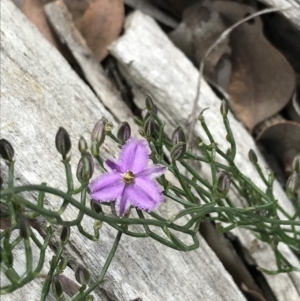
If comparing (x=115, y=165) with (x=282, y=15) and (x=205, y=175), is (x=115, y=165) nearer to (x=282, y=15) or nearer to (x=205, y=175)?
(x=205, y=175)

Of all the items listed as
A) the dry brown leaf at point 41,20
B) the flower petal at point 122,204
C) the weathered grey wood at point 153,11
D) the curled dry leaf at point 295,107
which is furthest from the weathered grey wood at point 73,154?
the curled dry leaf at point 295,107

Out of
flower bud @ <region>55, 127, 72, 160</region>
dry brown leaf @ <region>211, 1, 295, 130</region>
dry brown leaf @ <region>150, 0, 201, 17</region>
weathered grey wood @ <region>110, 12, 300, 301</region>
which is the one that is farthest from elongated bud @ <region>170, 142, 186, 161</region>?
dry brown leaf @ <region>150, 0, 201, 17</region>

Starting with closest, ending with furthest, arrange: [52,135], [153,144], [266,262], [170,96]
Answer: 1. [153,144]
2. [52,135]
3. [266,262]
4. [170,96]

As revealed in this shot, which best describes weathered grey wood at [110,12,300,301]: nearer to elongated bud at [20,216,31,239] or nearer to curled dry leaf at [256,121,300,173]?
curled dry leaf at [256,121,300,173]

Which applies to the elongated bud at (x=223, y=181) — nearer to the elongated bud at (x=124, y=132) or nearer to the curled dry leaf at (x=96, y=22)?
the elongated bud at (x=124, y=132)

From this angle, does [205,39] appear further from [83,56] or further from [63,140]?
[63,140]

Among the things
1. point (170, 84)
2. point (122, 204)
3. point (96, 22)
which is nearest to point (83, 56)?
point (96, 22)

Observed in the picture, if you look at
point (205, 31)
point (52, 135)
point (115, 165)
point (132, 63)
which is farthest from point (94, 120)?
point (205, 31)
